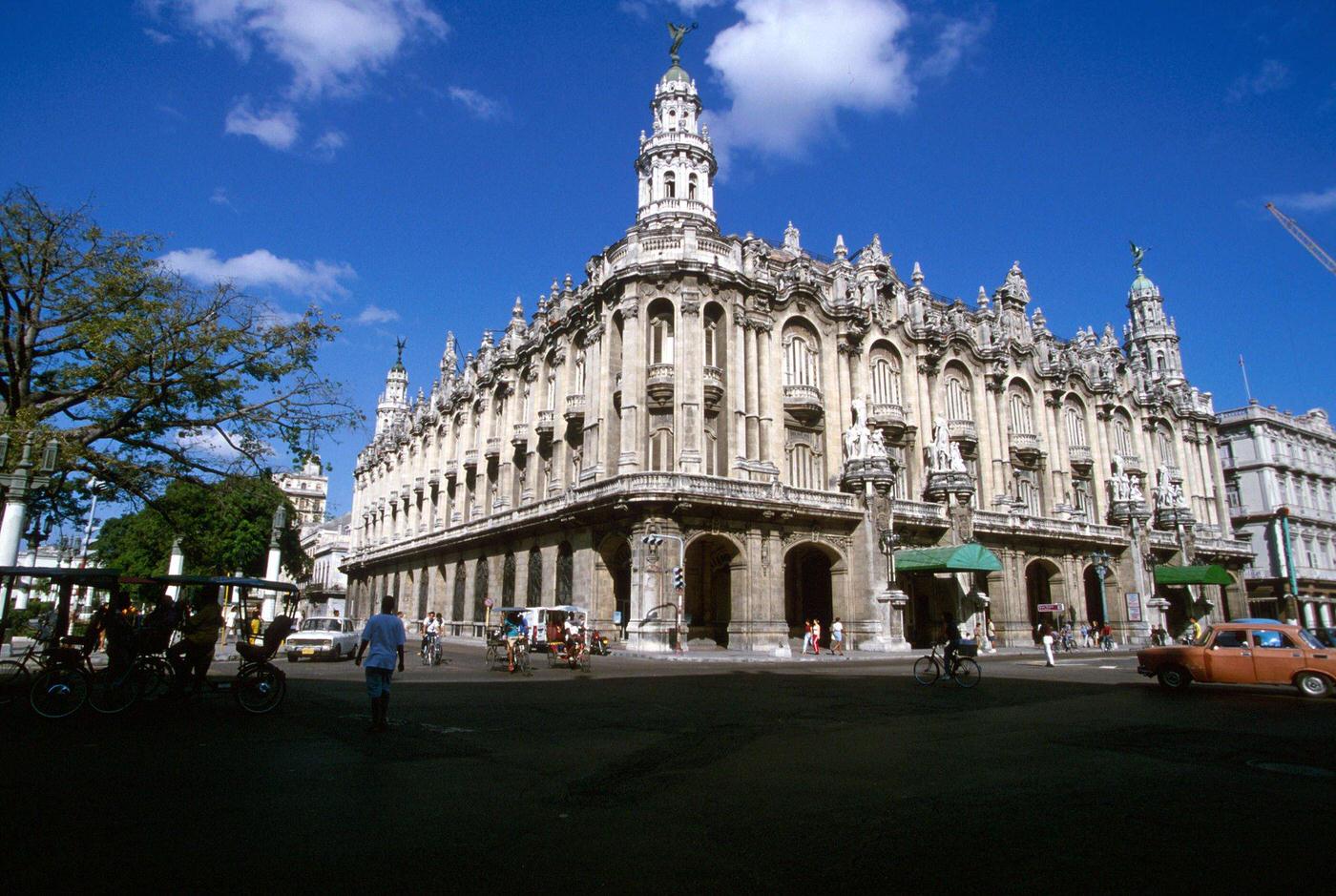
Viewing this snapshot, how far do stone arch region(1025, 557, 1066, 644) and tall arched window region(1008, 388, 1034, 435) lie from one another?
847 cm

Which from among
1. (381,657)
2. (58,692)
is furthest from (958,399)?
(58,692)

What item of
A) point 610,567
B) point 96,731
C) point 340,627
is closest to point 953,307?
point 610,567

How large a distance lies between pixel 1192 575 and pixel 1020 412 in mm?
13981

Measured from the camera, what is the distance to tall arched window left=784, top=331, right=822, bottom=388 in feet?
130

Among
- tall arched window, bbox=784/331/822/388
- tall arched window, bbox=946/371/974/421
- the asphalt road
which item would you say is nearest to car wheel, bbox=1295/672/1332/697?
the asphalt road

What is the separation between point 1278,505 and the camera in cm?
6469

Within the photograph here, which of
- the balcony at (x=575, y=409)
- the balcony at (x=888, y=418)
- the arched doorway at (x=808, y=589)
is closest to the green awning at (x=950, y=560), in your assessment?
the arched doorway at (x=808, y=589)

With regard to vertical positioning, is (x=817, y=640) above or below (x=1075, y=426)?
below

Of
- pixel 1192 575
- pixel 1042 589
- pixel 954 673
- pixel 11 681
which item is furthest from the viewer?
pixel 1042 589

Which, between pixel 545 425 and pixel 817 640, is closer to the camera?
pixel 817 640

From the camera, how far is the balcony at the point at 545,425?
42781 millimetres

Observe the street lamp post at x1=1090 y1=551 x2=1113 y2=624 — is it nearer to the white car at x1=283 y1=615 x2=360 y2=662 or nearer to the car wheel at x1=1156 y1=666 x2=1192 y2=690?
the car wheel at x1=1156 y1=666 x2=1192 y2=690

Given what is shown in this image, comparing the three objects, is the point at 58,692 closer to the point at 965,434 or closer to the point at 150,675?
the point at 150,675

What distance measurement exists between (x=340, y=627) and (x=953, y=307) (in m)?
38.5
